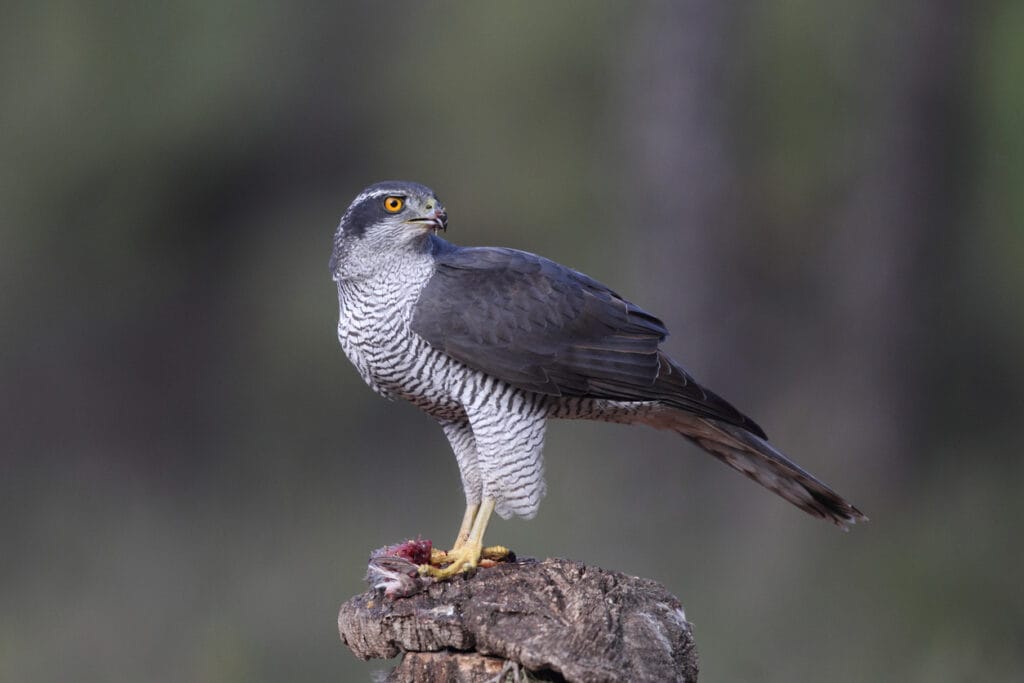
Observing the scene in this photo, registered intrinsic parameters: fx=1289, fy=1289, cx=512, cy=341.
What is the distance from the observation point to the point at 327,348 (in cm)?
1308

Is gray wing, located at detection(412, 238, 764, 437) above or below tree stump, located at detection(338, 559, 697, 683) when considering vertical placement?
above

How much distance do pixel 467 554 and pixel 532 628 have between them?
61cm

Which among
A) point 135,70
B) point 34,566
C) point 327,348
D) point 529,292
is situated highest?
point 135,70

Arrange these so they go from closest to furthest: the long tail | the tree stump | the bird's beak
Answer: the tree stump
the bird's beak
the long tail

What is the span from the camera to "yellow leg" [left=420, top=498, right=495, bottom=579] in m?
4.58

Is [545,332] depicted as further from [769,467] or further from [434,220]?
[769,467]

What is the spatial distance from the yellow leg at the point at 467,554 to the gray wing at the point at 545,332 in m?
0.51

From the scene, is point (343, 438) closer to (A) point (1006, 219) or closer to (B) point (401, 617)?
(A) point (1006, 219)

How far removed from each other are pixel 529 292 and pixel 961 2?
6.61 m

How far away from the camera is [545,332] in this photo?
4934mm

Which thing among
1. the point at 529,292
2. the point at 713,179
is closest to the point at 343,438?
the point at 713,179

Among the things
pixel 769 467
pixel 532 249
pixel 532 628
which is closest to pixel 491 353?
pixel 532 628

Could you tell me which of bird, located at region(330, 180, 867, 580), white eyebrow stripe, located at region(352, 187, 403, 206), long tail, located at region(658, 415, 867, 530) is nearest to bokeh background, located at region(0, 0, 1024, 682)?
long tail, located at region(658, 415, 867, 530)

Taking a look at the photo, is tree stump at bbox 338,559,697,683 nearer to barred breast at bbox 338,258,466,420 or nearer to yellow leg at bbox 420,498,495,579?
yellow leg at bbox 420,498,495,579
